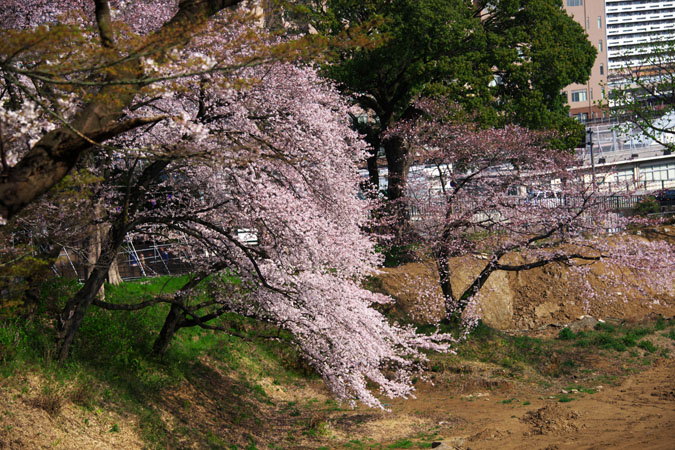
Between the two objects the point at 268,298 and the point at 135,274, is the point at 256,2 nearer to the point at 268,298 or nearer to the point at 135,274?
the point at 268,298

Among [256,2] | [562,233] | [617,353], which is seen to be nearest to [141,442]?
[256,2]

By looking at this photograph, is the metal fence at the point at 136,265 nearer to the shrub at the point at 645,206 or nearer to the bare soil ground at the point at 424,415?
the bare soil ground at the point at 424,415

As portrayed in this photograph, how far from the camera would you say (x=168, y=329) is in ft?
40.5

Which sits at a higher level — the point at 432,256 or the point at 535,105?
the point at 535,105

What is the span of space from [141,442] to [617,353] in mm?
13873

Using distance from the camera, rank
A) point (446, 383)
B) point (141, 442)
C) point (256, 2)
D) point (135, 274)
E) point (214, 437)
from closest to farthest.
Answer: point (256, 2) → point (141, 442) → point (214, 437) → point (446, 383) → point (135, 274)

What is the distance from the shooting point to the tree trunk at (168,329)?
→ 481 inches

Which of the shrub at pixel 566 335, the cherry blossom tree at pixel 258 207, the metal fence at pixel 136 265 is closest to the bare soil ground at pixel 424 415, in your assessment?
the cherry blossom tree at pixel 258 207

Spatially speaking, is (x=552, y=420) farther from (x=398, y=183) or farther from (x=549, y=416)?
(x=398, y=183)

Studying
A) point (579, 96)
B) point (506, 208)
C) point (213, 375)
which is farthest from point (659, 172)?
point (213, 375)

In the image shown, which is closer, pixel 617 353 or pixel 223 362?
pixel 223 362

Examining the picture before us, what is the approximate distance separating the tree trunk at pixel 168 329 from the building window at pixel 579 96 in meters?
64.8

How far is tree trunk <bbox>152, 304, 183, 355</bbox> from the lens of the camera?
12.2m

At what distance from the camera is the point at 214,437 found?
449 inches
